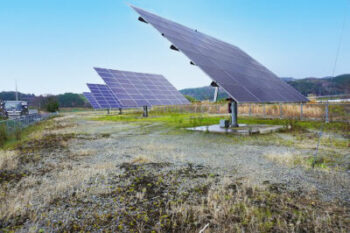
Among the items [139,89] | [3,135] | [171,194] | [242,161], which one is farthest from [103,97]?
[171,194]

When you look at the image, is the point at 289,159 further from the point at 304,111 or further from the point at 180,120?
the point at 304,111

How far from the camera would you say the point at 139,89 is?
70.2ft

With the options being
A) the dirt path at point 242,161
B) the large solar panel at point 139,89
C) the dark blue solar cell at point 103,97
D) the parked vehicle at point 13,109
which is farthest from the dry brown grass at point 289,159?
the parked vehicle at point 13,109

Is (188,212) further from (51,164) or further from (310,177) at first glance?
(51,164)

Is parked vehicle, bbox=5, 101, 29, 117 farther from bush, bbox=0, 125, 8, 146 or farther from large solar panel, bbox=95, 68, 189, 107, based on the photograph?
bush, bbox=0, 125, 8, 146

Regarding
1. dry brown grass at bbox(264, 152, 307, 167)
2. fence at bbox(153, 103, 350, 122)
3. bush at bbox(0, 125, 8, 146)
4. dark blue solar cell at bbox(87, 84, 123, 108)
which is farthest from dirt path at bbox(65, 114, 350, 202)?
dark blue solar cell at bbox(87, 84, 123, 108)

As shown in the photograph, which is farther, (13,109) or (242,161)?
(13,109)

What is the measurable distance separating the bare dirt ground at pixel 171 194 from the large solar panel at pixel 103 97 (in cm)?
2095

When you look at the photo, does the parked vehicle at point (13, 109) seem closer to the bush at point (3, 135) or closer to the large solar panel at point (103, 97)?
the large solar panel at point (103, 97)

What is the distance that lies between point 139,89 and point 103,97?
31.4 feet

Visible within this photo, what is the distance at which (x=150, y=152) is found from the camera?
21.9 feet

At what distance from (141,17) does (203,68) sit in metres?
3.12

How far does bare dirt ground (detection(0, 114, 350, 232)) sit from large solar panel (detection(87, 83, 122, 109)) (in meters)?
21.0

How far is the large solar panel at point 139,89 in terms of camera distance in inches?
746
